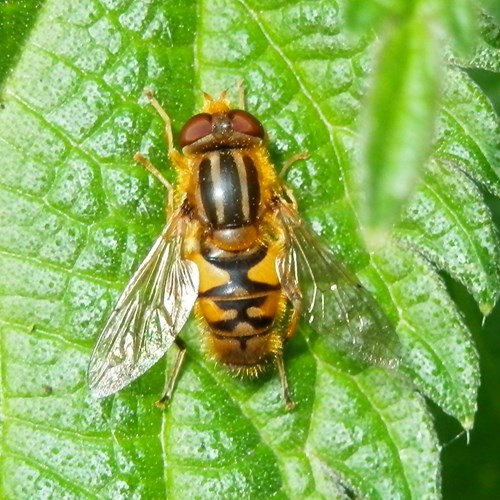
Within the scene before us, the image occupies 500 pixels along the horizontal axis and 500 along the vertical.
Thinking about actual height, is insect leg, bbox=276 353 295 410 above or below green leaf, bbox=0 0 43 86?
below

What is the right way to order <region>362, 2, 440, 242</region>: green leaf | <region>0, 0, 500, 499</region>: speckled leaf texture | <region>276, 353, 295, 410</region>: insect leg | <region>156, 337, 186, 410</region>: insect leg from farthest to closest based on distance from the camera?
1. <region>276, 353, 295, 410</region>: insect leg
2. <region>156, 337, 186, 410</region>: insect leg
3. <region>0, 0, 500, 499</region>: speckled leaf texture
4. <region>362, 2, 440, 242</region>: green leaf

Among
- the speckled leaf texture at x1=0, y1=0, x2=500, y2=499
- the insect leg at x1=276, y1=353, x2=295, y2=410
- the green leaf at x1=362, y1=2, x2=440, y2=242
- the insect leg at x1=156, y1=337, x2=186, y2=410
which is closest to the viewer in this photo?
the green leaf at x1=362, y1=2, x2=440, y2=242

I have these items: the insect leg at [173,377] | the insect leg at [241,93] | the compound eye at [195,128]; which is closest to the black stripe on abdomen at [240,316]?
the insect leg at [173,377]

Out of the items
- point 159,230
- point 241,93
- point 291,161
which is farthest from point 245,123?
point 159,230

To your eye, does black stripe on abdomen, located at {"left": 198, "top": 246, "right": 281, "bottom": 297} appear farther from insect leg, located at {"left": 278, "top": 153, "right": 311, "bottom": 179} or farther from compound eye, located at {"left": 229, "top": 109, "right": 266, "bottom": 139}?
compound eye, located at {"left": 229, "top": 109, "right": 266, "bottom": 139}

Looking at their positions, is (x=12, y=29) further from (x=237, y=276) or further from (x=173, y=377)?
(x=173, y=377)

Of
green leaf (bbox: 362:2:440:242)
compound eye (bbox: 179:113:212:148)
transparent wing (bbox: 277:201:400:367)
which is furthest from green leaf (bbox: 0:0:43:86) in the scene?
green leaf (bbox: 362:2:440:242)
